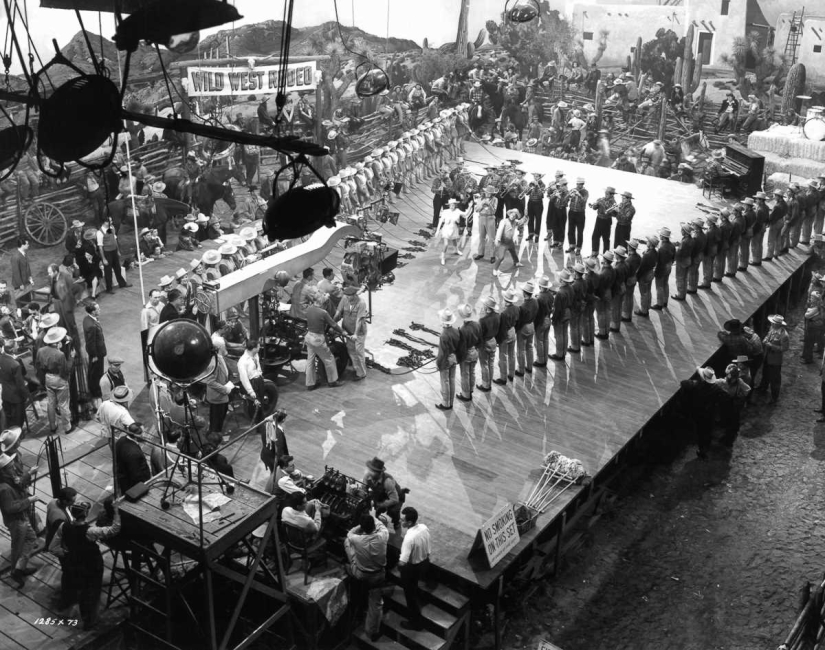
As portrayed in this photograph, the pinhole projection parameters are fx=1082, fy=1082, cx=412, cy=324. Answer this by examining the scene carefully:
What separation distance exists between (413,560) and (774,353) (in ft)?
26.0

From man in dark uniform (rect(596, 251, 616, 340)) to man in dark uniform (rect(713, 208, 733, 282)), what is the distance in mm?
2964

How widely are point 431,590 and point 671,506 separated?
161 inches

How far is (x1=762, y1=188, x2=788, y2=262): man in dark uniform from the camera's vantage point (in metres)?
20.1

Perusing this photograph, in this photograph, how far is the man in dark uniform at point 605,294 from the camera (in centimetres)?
1675

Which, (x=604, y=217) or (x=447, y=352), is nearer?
(x=447, y=352)

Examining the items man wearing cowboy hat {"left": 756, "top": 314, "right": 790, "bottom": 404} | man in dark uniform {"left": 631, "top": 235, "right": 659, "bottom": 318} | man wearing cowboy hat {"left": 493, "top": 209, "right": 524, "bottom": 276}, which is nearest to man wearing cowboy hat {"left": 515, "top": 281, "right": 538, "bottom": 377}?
man in dark uniform {"left": 631, "top": 235, "right": 659, "bottom": 318}

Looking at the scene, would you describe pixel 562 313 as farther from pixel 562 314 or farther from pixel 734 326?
pixel 734 326

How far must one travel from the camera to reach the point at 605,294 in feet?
55.3

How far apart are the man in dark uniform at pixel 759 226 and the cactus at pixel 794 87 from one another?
33.1 feet

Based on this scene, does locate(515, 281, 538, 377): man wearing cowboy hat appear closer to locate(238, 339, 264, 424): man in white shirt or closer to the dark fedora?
the dark fedora

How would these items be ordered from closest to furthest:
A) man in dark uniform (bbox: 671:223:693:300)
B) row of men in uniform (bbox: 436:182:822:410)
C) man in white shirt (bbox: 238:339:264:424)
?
man in white shirt (bbox: 238:339:264:424) < row of men in uniform (bbox: 436:182:822:410) < man in dark uniform (bbox: 671:223:693:300)

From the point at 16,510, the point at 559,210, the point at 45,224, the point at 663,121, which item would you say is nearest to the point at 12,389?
the point at 16,510

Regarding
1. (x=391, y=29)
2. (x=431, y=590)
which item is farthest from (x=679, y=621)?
(x=391, y=29)

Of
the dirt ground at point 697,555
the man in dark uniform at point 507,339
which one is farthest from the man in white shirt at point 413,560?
the man in dark uniform at point 507,339
